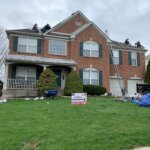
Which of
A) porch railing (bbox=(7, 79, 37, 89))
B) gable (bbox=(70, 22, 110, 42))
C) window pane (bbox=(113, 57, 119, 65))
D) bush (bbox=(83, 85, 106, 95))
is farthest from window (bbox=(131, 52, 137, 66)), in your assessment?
porch railing (bbox=(7, 79, 37, 89))

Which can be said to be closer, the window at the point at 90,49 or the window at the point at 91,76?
the window at the point at 91,76

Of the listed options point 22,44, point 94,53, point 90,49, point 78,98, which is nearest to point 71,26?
point 90,49

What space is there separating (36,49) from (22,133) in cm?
1669

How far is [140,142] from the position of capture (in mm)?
6488

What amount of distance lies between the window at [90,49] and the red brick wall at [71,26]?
92.9 inches

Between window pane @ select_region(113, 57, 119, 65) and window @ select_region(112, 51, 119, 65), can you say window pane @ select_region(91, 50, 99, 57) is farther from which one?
window pane @ select_region(113, 57, 119, 65)

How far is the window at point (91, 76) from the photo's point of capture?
23.4 m

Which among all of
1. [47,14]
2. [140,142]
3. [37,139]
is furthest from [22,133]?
[47,14]

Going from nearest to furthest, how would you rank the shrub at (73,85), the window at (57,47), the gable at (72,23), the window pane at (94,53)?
the shrub at (73,85) → the window at (57,47) → the window pane at (94,53) → the gable at (72,23)

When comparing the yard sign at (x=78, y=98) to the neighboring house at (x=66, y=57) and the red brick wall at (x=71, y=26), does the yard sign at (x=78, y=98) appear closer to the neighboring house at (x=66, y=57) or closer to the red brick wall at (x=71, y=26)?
the neighboring house at (x=66, y=57)

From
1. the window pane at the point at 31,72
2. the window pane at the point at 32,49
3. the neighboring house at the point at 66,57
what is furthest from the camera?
the window pane at the point at 32,49

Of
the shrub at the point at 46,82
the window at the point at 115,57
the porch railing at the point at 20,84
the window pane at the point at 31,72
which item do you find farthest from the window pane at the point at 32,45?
the window at the point at 115,57

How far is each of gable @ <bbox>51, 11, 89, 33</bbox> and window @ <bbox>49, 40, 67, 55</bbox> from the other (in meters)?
1.34

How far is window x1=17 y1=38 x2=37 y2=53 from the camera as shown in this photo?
22.5 metres
